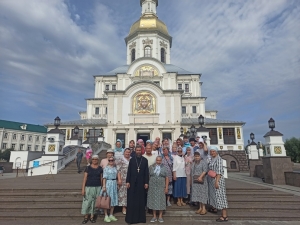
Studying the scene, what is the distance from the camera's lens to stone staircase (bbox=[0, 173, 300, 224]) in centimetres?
512

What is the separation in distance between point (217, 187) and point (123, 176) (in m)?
2.39

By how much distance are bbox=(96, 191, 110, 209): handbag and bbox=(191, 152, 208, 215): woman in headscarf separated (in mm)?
2303

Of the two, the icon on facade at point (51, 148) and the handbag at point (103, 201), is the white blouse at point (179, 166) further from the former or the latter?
the icon on facade at point (51, 148)

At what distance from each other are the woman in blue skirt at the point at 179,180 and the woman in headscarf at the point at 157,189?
33.4 inches

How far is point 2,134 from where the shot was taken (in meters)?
54.9

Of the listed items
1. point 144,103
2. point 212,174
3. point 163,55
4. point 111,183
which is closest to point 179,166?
point 212,174

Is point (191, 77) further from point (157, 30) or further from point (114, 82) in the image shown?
point (114, 82)

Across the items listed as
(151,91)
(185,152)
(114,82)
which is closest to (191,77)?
(151,91)

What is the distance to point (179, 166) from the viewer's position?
5.81m

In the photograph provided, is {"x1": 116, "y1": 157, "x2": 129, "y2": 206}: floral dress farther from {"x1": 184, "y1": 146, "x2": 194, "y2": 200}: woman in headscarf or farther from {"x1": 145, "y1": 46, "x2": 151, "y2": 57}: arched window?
{"x1": 145, "y1": 46, "x2": 151, "y2": 57}: arched window

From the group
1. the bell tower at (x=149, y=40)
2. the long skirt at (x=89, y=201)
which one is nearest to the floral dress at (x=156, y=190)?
the long skirt at (x=89, y=201)

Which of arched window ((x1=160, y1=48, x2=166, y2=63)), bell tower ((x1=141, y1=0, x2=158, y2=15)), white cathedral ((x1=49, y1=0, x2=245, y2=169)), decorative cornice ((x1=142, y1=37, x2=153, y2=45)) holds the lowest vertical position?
white cathedral ((x1=49, y1=0, x2=245, y2=169))

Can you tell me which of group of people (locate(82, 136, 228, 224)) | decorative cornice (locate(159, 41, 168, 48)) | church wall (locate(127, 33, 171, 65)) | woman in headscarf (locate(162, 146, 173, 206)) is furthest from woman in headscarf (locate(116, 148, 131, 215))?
decorative cornice (locate(159, 41, 168, 48))

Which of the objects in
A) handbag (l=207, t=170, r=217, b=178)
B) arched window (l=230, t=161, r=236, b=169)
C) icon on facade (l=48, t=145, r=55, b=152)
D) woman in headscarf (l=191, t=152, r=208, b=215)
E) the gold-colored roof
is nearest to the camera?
handbag (l=207, t=170, r=217, b=178)
